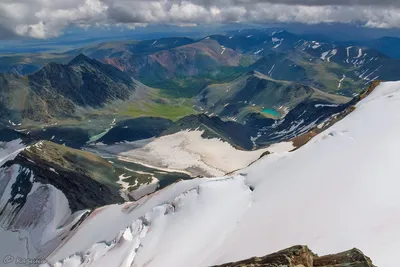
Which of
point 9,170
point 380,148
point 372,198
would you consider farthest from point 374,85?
point 9,170

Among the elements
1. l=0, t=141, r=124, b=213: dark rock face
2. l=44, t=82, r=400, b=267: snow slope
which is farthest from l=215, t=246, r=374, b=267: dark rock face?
l=0, t=141, r=124, b=213: dark rock face

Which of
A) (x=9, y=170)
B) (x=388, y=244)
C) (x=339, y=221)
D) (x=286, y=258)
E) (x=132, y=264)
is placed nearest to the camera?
(x=286, y=258)

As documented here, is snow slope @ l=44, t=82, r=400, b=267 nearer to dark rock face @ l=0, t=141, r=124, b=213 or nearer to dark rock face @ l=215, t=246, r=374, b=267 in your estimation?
dark rock face @ l=215, t=246, r=374, b=267

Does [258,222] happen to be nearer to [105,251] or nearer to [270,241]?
[270,241]

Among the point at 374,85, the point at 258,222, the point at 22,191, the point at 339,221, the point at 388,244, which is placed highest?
the point at 388,244

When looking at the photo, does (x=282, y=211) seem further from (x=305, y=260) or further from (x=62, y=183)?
(x=62, y=183)

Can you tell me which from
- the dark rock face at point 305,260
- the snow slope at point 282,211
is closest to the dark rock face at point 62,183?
the snow slope at point 282,211
